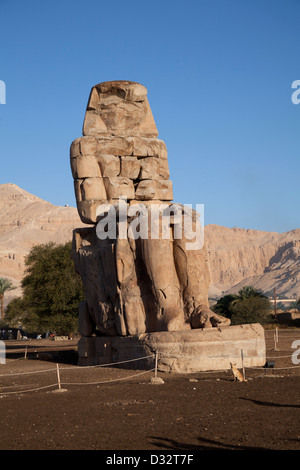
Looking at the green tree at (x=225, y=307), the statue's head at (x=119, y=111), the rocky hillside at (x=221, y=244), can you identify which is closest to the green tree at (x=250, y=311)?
the green tree at (x=225, y=307)

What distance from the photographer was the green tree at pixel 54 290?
23359mm

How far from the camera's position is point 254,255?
123562 mm

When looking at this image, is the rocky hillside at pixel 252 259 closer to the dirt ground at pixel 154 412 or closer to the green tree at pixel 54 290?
the green tree at pixel 54 290

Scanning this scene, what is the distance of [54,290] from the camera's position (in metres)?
23.4

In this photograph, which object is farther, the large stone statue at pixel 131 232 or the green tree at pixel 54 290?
the green tree at pixel 54 290

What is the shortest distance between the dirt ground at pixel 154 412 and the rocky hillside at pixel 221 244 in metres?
81.8

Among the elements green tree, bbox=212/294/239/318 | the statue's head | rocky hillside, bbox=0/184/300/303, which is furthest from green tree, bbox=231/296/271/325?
rocky hillside, bbox=0/184/300/303

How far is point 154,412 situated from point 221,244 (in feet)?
412

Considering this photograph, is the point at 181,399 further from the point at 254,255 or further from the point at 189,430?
the point at 254,255

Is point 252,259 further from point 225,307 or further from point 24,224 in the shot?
point 225,307

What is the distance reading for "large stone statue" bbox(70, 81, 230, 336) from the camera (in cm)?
1087

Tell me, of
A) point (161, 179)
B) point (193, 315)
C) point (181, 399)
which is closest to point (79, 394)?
point (181, 399)

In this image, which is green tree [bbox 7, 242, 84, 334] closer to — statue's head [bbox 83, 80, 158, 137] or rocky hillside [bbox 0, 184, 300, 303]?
statue's head [bbox 83, 80, 158, 137]
